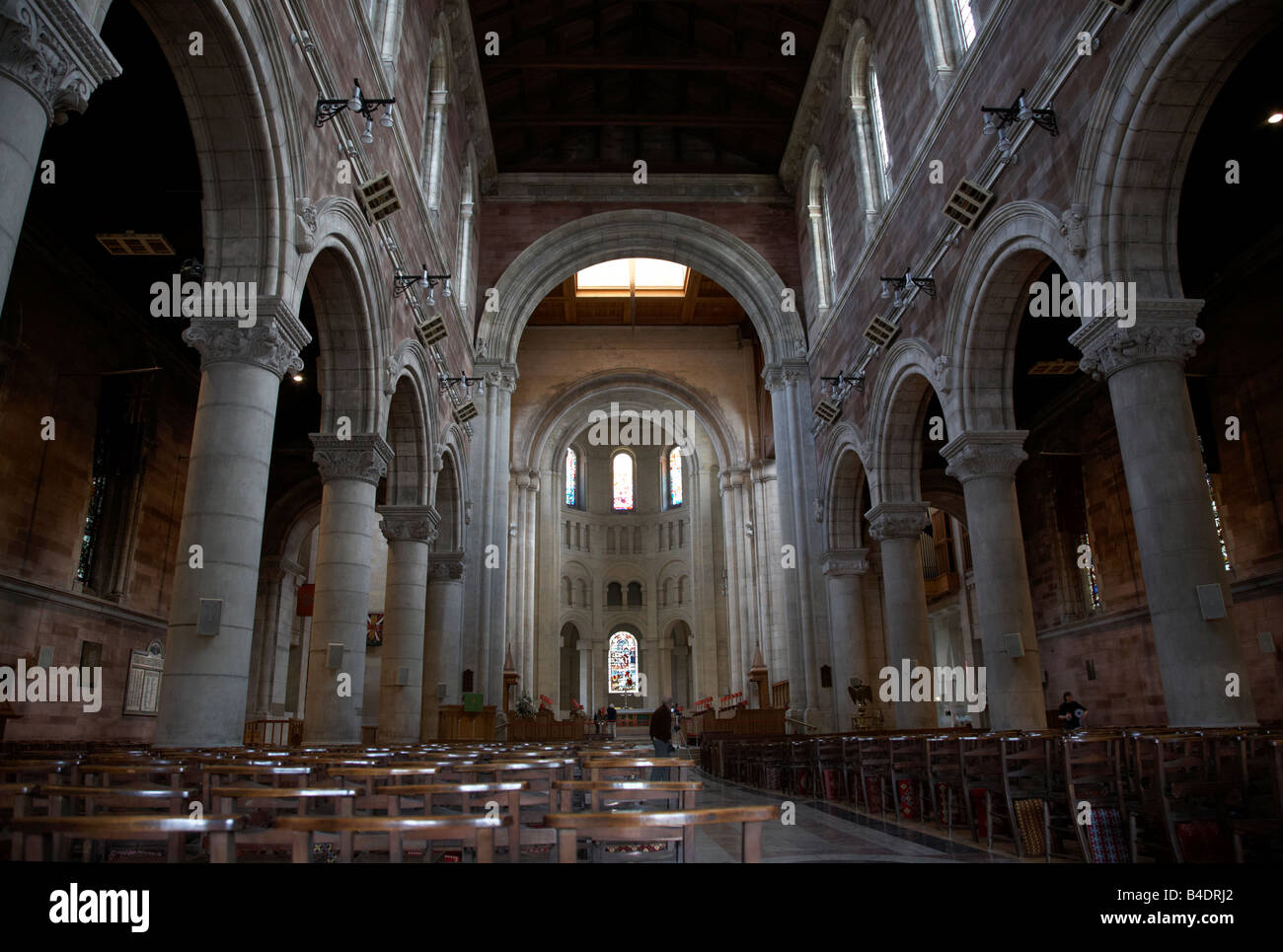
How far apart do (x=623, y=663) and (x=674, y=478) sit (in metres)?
9.62

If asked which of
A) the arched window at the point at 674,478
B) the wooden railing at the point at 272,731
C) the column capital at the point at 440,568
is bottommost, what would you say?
the wooden railing at the point at 272,731

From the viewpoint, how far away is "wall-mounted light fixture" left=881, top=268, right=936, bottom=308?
13.5m

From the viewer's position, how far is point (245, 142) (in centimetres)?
835

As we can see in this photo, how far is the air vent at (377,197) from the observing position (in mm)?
11195

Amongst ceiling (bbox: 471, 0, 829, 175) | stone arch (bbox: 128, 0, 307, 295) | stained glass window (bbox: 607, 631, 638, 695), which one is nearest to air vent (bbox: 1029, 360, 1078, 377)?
ceiling (bbox: 471, 0, 829, 175)

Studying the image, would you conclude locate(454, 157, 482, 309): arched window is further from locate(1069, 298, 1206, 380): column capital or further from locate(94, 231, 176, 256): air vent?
locate(1069, 298, 1206, 380): column capital

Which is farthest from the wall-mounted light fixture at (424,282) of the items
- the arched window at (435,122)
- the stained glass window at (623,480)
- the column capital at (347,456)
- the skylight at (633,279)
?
the stained glass window at (623,480)

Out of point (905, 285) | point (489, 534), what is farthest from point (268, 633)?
point (905, 285)

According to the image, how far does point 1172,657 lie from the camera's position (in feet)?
25.6

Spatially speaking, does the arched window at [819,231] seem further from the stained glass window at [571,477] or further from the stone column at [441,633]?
the stained glass window at [571,477]

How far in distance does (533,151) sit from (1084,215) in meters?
17.6

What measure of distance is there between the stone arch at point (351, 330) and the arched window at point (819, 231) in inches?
469
